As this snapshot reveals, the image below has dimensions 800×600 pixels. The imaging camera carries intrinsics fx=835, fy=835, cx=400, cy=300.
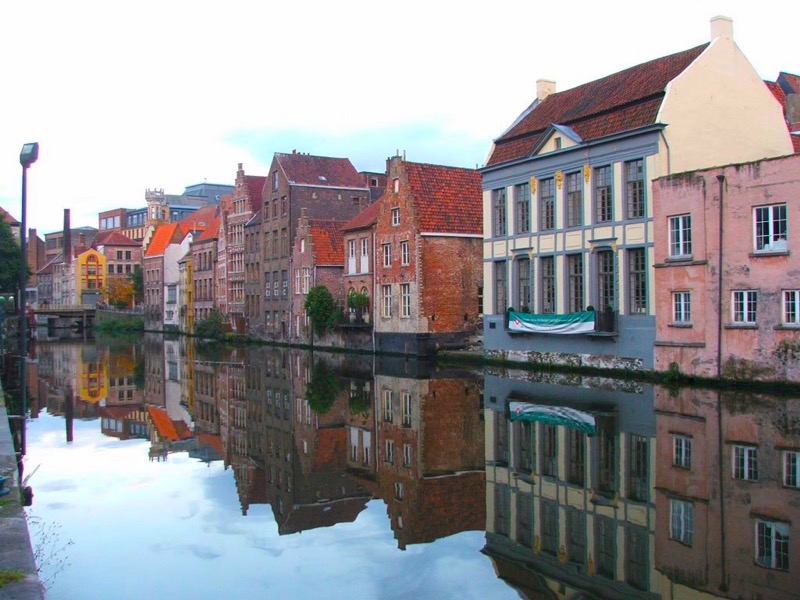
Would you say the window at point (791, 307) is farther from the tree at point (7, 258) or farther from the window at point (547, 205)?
the tree at point (7, 258)

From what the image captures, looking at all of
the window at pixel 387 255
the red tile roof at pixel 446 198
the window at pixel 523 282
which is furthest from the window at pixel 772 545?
the window at pixel 387 255

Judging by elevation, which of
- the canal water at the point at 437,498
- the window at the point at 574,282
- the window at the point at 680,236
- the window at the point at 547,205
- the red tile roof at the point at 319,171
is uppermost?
the red tile roof at the point at 319,171

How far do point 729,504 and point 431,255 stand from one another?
3233 cm

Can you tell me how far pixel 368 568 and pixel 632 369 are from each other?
21728 mm

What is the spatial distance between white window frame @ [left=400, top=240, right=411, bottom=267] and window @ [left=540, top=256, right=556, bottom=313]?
405 inches

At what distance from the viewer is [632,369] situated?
95.2ft

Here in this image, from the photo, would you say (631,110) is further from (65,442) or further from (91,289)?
(91,289)

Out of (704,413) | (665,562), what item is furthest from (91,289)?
(665,562)

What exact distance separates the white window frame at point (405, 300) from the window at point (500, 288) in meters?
7.00

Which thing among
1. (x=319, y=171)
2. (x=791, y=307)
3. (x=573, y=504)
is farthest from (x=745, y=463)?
(x=319, y=171)

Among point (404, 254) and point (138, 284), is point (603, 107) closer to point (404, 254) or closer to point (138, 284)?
point (404, 254)

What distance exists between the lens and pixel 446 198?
43.7m

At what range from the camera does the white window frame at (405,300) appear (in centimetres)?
4300

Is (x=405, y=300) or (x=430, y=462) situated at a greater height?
(x=405, y=300)
